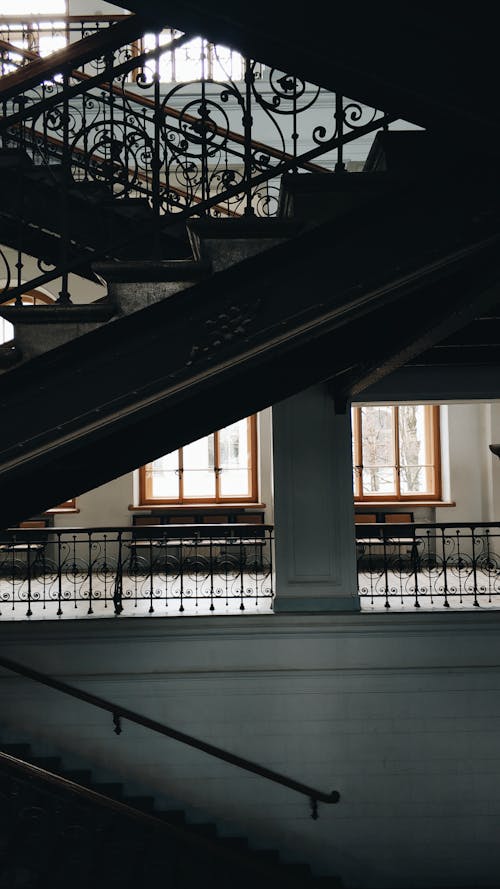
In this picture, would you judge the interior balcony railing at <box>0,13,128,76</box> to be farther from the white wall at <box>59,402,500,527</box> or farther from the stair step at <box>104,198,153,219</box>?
the white wall at <box>59,402,500,527</box>

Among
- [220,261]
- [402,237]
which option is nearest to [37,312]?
[220,261]

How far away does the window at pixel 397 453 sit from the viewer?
1100 cm

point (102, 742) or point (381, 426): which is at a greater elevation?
point (381, 426)

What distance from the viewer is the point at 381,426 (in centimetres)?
1115

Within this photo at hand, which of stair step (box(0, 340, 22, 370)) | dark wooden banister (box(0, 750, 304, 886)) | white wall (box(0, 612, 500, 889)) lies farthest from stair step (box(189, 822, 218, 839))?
stair step (box(0, 340, 22, 370))

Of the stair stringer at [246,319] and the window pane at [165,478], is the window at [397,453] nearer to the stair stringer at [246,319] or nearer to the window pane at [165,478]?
the window pane at [165,478]

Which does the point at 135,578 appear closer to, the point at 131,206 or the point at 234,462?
the point at 234,462

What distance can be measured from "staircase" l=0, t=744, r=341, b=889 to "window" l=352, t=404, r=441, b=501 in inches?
226

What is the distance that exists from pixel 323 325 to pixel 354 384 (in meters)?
4.13

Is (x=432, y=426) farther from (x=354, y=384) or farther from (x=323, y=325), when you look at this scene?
(x=323, y=325)

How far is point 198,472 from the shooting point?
10844mm

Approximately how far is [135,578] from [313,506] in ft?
7.02

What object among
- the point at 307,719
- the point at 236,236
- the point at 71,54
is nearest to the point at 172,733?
the point at 307,719

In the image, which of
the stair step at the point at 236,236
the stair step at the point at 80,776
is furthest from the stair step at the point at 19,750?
the stair step at the point at 236,236
